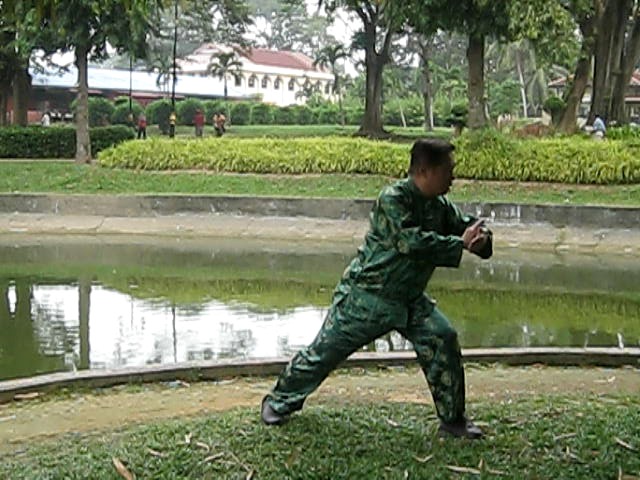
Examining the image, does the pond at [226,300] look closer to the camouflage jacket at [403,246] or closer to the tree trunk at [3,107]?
the camouflage jacket at [403,246]

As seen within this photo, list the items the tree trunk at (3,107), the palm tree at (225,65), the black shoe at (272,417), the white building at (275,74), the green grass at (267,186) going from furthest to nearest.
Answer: the white building at (275,74)
the palm tree at (225,65)
the tree trunk at (3,107)
the green grass at (267,186)
the black shoe at (272,417)

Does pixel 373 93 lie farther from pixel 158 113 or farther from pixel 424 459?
pixel 424 459

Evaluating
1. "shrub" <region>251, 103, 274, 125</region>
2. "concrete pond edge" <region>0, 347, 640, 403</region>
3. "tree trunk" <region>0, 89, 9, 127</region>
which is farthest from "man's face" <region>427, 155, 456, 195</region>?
"shrub" <region>251, 103, 274, 125</region>

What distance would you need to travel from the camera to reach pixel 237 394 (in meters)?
6.43

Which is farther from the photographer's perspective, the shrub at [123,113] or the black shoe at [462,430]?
the shrub at [123,113]

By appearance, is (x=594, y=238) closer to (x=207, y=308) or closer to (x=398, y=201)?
(x=207, y=308)

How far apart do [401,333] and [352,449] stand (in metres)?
0.57

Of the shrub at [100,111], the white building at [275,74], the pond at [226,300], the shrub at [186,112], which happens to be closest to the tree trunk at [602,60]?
the pond at [226,300]

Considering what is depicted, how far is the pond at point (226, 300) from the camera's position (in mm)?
8719

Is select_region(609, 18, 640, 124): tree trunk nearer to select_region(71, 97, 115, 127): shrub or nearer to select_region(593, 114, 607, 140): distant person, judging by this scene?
select_region(593, 114, 607, 140): distant person

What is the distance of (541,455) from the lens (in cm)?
443

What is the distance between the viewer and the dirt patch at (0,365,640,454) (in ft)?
19.1

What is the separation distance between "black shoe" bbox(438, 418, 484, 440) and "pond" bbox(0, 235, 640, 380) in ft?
12.1

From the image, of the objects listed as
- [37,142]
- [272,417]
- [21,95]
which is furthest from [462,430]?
[21,95]
